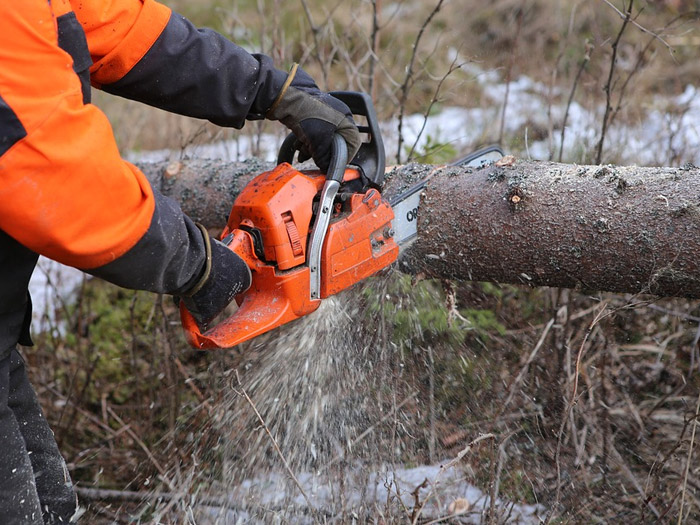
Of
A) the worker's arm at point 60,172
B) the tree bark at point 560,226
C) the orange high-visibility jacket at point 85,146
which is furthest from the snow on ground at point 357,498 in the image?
the worker's arm at point 60,172

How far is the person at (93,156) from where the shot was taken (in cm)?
143

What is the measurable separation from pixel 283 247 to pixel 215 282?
29 cm

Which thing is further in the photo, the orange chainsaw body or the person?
the orange chainsaw body

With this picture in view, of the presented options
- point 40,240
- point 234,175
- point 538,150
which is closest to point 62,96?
point 40,240

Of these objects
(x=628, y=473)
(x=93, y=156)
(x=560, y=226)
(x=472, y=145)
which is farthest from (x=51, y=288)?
(x=628, y=473)

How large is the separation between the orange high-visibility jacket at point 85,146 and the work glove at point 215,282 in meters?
0.04

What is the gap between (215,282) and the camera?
2002mm

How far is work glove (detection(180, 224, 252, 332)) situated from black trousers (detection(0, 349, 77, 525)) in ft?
1.76

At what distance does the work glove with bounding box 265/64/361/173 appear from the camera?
233 centimetres

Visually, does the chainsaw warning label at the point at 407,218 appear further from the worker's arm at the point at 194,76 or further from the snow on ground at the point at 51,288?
the snow on ground at the point at 51,288

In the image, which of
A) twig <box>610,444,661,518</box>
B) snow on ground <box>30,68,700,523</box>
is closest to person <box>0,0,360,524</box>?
snow on ground <box>30,68,700,523</box>

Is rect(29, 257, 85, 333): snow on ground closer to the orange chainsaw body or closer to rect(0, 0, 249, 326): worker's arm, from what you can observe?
the orange chainsaw body

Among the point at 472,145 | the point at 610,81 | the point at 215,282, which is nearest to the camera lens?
the point at 215,282

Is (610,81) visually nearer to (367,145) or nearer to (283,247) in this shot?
(367,145)
